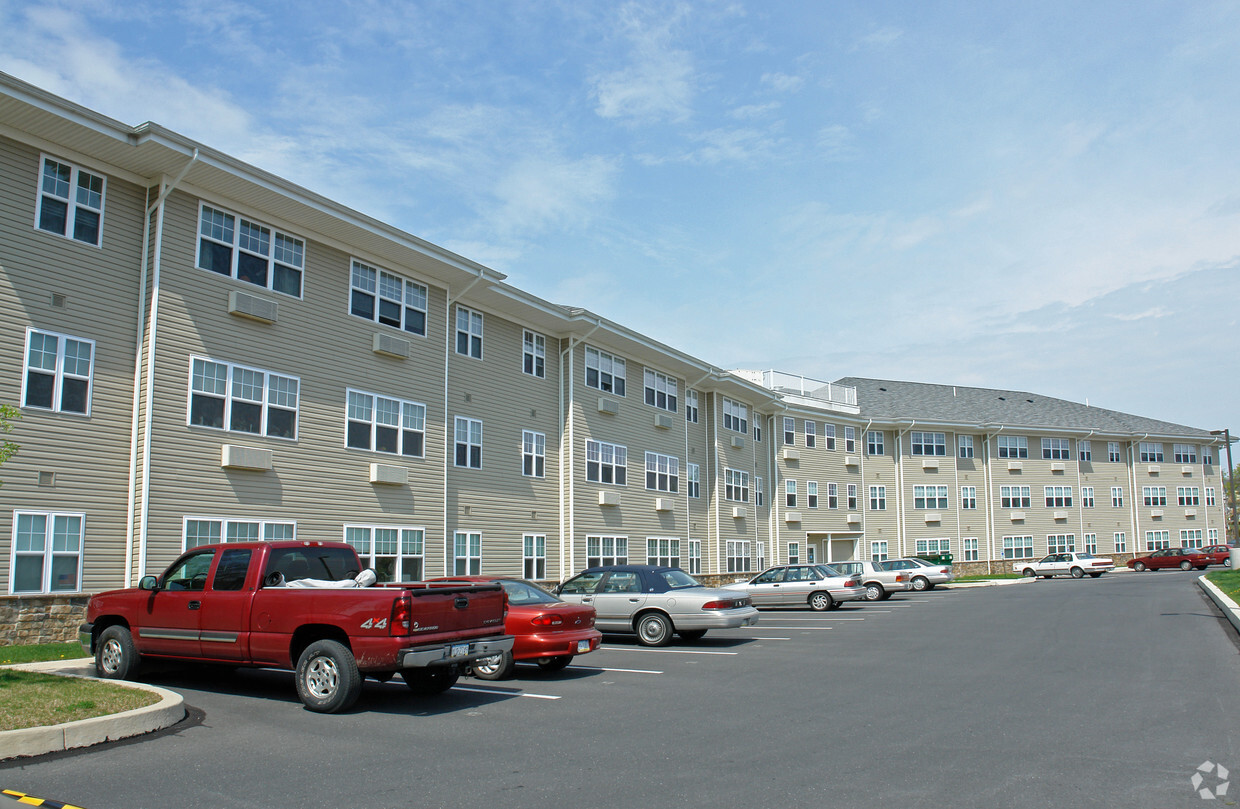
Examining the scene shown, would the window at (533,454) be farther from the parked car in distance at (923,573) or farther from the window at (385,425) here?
the parked car in distance at (923,573)

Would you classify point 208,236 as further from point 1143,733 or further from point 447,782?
point 1143,733

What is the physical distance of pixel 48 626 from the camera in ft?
51.9

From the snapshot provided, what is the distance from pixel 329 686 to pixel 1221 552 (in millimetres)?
60927

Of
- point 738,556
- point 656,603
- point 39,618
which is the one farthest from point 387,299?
point 738,556

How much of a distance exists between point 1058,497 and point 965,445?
742cm

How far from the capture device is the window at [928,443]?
54469 millimetres

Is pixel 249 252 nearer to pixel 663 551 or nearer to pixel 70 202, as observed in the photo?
pixel 70 202

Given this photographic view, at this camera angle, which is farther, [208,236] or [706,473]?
[706,473]

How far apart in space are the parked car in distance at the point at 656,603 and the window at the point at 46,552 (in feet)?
28.7

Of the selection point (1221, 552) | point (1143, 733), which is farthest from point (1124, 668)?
point (1221, 552)

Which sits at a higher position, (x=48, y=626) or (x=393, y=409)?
(x=393, y=409)

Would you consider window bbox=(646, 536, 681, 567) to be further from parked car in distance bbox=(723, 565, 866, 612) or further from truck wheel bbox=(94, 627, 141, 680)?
truck wheel bbox=(94, 627, 141, 680)

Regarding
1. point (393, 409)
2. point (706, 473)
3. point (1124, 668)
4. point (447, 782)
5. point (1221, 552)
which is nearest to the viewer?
point (447, 782)

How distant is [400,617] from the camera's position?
32.0 feet
